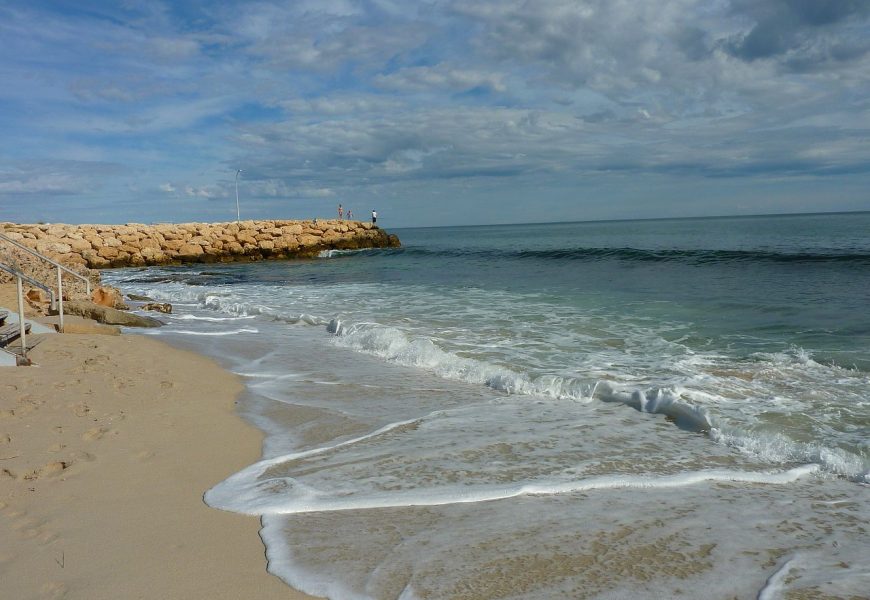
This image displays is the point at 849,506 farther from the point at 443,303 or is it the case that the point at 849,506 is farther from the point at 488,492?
the point at 443,303

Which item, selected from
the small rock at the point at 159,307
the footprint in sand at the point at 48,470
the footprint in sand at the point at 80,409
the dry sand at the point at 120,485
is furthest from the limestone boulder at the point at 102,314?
the footprint in sand at the point at 48,470

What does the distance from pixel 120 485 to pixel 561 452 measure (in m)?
3.02

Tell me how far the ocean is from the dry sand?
0.25m

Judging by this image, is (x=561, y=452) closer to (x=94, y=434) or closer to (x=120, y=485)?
(x=120, y=485)

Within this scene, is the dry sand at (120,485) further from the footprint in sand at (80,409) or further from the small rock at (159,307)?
the small rock at (159,307)

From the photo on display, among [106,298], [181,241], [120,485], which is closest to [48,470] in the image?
[120,485]

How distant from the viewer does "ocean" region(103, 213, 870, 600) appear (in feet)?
9.58

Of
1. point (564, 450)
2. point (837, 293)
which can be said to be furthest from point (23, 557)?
→ point (837, 293)

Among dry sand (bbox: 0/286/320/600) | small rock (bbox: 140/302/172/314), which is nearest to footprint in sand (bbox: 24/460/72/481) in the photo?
dry sand (bbox: 0/286/320/600)

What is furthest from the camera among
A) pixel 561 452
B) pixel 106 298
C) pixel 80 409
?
pixel 106 298

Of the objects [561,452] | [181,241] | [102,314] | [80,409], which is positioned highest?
[181,241]

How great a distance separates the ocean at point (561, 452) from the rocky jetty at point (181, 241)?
2278 cm

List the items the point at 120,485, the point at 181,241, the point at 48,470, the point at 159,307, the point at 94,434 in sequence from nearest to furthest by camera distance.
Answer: the point at 120,485, the point at 48,470, the point at 94,434, the point at 159,307, the point at 181,241

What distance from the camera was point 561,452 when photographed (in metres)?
4.52
